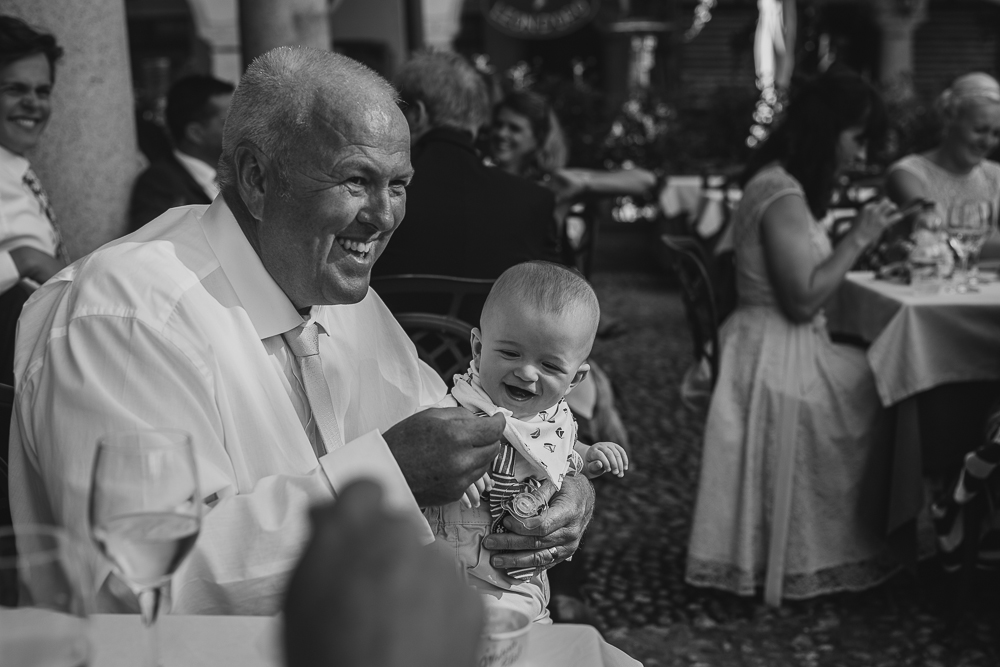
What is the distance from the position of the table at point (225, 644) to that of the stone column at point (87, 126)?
2823 millimetres

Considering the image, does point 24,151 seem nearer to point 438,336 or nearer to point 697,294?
point 438,336

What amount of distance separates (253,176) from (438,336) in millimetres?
912

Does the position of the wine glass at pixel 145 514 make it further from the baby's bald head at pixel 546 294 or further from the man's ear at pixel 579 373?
the man's ear at pixel 579 373

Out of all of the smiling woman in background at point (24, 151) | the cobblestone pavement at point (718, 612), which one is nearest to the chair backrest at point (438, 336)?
the cobblestone pavement at point (718, 612)

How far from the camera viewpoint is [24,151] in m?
3.62

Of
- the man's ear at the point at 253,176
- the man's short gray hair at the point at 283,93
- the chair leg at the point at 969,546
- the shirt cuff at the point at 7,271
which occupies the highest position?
the man's short gray hair at the point at 283,93

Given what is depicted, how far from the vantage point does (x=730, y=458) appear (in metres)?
3.92

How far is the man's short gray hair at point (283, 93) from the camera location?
1.84m

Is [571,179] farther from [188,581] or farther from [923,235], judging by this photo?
[188,581]

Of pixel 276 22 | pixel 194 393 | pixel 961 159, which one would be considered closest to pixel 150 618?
pixel 194 393

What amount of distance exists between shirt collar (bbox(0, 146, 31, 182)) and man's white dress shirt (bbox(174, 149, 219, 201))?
1757mm

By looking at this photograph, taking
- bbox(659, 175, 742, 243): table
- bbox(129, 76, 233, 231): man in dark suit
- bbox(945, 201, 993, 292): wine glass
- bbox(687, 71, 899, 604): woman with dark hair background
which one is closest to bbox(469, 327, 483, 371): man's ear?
bbox(687, 71, 899, 604): woman with dark hair background

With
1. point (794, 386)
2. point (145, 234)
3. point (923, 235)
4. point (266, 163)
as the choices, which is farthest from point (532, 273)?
point (923, 235)

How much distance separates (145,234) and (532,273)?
0.70 metres
